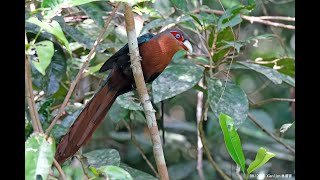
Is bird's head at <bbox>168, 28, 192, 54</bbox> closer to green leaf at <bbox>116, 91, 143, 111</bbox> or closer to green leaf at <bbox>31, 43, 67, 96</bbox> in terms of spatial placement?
green leaf at <bbox>116, 91, 143, 111</bbox>

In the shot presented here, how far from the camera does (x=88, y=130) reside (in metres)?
2.37

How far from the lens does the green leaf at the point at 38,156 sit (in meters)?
1.43

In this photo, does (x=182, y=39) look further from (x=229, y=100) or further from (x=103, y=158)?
(x=103, y=158)

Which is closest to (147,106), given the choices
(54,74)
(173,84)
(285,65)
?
(173,84)

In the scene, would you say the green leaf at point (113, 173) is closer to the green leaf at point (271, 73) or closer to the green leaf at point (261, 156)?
the green leaf at point (261, 156)

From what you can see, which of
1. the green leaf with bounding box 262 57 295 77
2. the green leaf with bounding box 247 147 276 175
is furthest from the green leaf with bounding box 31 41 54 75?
the green leaf with bounding box 262 57 295 77

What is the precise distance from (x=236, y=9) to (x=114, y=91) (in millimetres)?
685

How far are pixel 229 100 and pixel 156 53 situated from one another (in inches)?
16.3

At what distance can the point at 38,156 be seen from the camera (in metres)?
1.49

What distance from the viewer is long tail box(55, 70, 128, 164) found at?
2.25 m

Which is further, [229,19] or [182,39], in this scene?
[182,39]

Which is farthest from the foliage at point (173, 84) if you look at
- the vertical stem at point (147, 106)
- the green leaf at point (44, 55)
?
the vertical stem at point (147, 106)

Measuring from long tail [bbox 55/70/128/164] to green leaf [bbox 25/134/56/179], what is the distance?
0.70 meters
